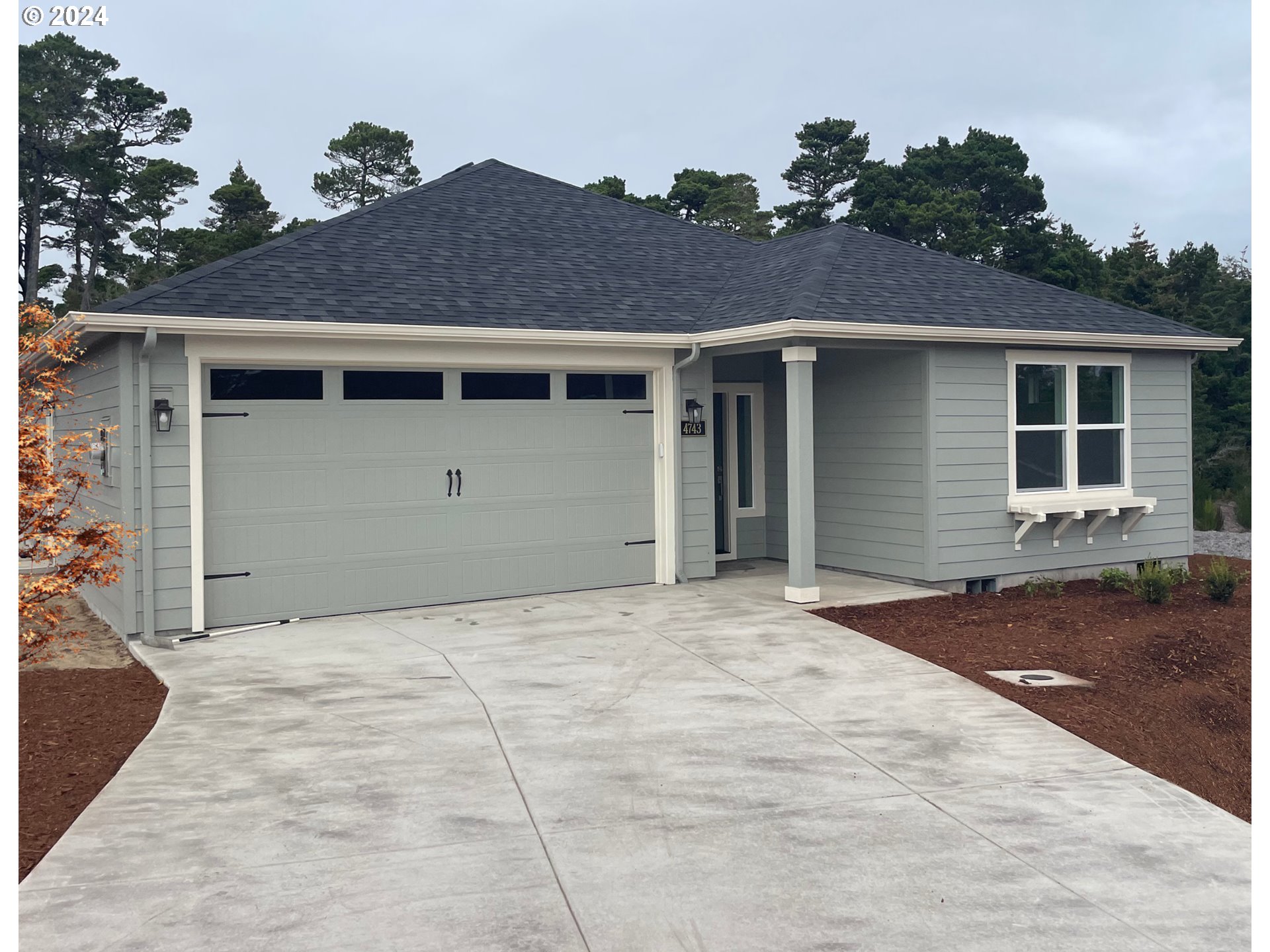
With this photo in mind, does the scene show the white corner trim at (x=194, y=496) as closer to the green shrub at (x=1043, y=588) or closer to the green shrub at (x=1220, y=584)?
the green shrub at (x=1043, y=588)

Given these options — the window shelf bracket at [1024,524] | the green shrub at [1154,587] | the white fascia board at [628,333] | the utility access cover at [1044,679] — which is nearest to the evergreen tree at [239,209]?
the white fascia board at [628,333]

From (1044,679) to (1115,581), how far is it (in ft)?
13.3

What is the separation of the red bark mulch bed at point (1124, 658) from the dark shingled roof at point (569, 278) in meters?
2.74

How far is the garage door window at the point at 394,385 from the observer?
32.1 feet

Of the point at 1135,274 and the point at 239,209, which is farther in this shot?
the point at 239,209

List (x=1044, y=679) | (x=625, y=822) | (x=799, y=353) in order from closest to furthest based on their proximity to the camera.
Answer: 1. (x=625, y=822)
2. (x=1044, y=679)
3. (x=799, y=353)

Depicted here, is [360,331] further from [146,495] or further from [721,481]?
[721,481]

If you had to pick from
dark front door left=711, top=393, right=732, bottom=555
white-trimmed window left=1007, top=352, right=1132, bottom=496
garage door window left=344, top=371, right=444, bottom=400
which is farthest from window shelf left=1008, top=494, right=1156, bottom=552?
garage door window left=344, top=371, right=444, bottom=400

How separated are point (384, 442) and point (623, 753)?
4.90m

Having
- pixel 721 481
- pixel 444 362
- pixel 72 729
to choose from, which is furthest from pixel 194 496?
pixel 721 481

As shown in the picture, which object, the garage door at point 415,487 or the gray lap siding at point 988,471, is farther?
the gray lap siding at point 988,471

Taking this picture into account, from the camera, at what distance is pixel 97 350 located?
9797 millimetres

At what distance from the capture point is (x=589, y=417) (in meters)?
10.9

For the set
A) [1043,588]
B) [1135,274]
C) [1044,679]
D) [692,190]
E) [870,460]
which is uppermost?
[692,190]
